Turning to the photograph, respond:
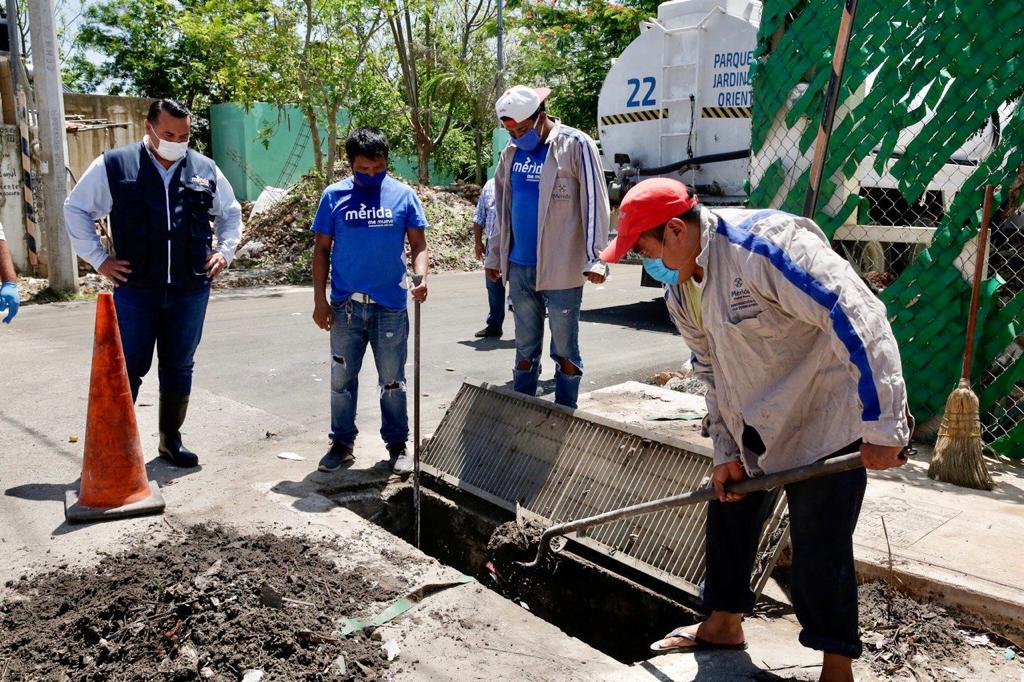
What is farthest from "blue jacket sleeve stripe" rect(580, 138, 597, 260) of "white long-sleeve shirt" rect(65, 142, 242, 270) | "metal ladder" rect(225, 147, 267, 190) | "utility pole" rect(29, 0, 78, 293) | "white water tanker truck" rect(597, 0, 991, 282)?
"metal ladder" rect(225, 147, 267, 190)

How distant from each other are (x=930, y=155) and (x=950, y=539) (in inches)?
90.3

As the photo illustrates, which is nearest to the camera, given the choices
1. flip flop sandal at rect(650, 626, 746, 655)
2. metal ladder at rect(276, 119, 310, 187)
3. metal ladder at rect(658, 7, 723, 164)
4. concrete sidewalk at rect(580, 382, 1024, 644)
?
flip flop sandal at rect(650, 626, 746, 655)

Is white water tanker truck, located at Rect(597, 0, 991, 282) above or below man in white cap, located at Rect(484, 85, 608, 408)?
above

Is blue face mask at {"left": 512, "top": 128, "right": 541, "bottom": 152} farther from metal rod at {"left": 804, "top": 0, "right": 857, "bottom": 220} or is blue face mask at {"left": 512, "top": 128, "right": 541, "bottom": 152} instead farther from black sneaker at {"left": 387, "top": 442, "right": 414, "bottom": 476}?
Result: black sneaker at {"left": 387, "top": 442, "right": 414, "bottom": 476}

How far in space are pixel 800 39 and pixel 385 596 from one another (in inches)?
160

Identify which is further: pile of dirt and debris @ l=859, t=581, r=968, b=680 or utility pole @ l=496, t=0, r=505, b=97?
utility pole @ l=496, t=0, r=505, b=97

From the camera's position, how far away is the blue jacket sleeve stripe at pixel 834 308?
94.1 inches

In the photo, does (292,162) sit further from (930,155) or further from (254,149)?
(930,155)

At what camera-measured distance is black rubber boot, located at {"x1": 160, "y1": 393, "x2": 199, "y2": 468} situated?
16.2ft

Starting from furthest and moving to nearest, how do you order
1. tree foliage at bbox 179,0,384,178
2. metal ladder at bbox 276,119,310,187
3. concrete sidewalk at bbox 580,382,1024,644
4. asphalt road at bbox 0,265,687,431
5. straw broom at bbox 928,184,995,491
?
metal ladder at bbox 276,119,310,187 < tree foliage at bbox 179,0,384,178 < asphalt road at bbox 0,265,687,431 < straw broom at bbox 928,184,995,491 < concrete sidewalk at bbox 580,382,1024,644

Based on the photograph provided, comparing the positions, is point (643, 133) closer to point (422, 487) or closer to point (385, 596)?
point (422, 487)

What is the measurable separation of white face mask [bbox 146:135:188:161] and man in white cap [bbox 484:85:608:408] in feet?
5.58

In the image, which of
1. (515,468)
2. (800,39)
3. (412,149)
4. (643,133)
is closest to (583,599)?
(515,468)

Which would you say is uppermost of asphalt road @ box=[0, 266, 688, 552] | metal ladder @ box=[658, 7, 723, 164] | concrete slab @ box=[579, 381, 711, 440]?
metal ladder @ box=[658, 7, 723, 164]
